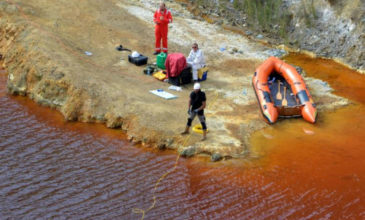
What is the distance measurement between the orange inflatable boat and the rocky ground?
1.30ft

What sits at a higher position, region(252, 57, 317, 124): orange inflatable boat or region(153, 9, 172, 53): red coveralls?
region(153, 9, 172, 53): red coveralls

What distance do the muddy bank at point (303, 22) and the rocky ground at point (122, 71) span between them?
138 centimetres

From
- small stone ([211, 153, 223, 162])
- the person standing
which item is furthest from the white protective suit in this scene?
small stone ([211, 153, 223, 162])

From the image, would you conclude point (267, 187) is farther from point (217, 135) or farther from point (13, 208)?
point (13, 208)

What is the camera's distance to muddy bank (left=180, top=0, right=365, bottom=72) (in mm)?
15195

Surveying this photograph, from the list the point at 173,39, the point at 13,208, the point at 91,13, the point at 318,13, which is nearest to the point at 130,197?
the point at 13,208

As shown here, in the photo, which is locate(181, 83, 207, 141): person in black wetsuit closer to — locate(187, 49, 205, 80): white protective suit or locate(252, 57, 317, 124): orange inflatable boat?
locate(252, 57, 317, 124): orange inflatable boat

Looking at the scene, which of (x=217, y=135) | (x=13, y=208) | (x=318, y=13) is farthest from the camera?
(x=318, y=13)

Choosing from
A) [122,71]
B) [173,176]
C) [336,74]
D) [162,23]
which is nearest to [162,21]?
[162,23]

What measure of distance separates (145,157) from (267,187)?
2734 millimetres

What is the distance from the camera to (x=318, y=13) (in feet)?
55.4

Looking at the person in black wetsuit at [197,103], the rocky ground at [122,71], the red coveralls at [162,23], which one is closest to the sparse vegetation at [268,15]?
the rocky ground at [122,71]

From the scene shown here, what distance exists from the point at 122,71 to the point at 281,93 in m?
5.03

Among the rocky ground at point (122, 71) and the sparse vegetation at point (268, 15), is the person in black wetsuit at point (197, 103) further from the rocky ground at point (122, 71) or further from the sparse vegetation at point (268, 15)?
the sparse vegetation at point (268, 15)
